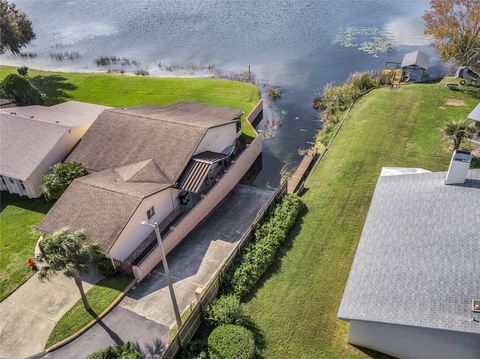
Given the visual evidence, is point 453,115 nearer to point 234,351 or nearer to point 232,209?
point 232,209

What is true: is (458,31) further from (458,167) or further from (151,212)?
(151,212)

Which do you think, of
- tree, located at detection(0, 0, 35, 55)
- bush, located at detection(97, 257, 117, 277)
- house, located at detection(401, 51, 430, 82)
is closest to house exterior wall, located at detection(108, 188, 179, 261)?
bush, located at detection(97, 257, 117, 277)

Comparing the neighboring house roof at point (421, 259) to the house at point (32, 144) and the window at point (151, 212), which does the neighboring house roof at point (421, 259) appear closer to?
the window at point (151, 212)

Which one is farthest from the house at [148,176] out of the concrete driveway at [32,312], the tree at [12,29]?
the tree at [12,29]

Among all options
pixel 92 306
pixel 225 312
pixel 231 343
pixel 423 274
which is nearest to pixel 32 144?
pixel 92 306

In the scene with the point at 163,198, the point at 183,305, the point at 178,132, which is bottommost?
the point at 183,305

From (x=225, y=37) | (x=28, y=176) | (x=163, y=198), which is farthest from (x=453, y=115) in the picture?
(x=225, y=37)

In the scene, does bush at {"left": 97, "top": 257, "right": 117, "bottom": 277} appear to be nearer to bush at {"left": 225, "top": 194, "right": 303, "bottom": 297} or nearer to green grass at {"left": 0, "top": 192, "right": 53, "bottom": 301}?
green grass at {"left": 0, "top": 192, "right": 53, "bottom": 301}
